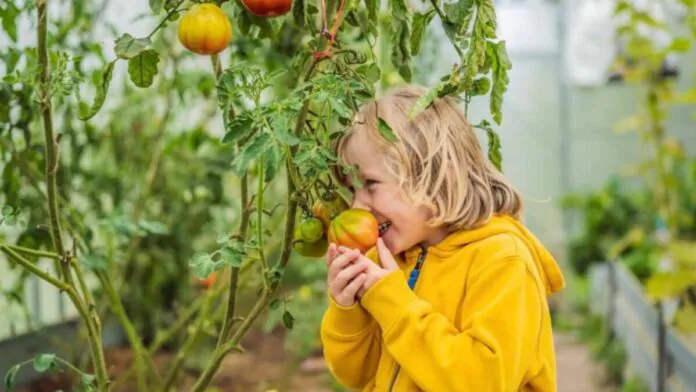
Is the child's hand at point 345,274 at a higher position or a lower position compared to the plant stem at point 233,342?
higher

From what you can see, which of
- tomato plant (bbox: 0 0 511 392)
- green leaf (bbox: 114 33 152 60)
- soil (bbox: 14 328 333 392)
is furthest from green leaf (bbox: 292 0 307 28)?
soil (bbox: 14 328 333 392)

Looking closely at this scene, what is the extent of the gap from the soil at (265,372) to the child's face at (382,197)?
1826 mm

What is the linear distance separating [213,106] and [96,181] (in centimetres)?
57

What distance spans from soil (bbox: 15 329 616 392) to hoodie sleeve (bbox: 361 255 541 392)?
1853mm

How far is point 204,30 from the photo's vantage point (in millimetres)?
1309

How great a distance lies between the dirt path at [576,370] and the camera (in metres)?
4.46

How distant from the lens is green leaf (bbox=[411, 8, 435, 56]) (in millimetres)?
1454

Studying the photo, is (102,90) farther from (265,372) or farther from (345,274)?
(265,372)

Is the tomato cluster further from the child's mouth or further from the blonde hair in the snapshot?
the child's mouth

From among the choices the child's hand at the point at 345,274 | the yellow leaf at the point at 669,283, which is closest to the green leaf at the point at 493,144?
the child's hand at the point at 345,274

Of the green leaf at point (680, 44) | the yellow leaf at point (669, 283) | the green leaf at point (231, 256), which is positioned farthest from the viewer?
the yellow leaf at point (669, 283)

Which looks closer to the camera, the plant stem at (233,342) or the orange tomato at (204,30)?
the orange tomato at (204,30)

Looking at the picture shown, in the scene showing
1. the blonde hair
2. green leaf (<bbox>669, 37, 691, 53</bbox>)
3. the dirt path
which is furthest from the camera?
the dirt path

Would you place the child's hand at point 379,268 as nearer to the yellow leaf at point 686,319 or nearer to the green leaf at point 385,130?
the green leaf at point 385,130
